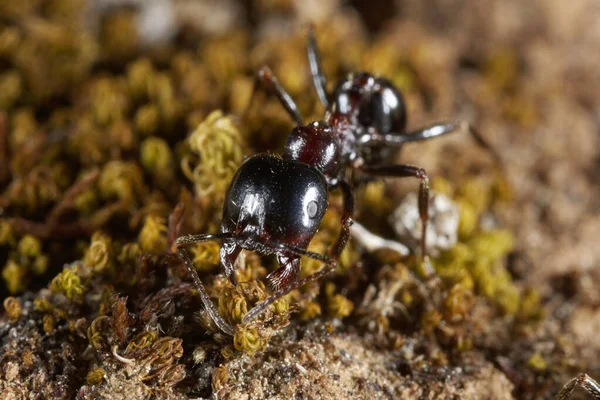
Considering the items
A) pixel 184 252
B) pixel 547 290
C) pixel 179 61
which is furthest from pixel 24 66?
pixel 547 290

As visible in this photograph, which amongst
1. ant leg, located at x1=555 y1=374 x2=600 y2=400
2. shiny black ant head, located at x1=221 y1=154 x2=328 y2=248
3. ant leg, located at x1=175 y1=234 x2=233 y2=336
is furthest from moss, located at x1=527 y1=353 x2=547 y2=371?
ant leg, located at x1=175 y1=234 x2=233 y2=336

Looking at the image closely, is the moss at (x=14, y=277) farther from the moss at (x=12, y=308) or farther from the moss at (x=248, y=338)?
the moss at (x=248, y=338)

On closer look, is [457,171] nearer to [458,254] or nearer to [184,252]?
[458,254]

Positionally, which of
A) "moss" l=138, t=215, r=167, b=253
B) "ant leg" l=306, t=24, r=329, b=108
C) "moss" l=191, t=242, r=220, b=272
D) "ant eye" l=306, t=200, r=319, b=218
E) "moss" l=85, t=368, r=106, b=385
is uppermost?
"ant leg" l=306, t=24, r=329, b=108

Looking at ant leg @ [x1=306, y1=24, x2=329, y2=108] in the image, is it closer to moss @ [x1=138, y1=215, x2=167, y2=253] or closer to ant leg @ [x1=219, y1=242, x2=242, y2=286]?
moss @ [x1=138, y1=215, x2=167, y2=253]

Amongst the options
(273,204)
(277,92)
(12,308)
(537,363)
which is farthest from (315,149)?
(12,308)
